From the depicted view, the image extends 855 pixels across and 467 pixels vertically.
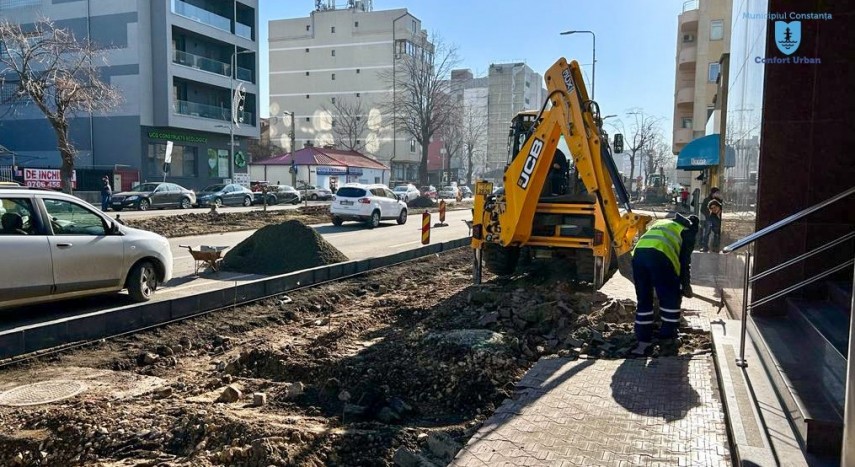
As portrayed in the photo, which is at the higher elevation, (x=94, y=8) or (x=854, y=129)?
(x=94, y=8)

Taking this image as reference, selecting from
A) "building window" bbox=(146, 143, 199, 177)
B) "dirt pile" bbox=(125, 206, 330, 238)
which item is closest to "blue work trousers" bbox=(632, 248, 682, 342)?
"dirt pile" bbox=(125, 206, 330, 238)

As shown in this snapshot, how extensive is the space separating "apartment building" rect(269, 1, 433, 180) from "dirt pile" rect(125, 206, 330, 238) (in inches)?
2143

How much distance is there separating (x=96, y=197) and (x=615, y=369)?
1598 inches

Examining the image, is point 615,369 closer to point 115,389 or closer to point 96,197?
point 115,389

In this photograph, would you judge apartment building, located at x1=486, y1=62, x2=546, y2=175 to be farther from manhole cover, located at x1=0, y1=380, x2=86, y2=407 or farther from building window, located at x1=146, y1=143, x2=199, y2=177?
manhole cover, located at x1=0, y1=380, x2=86, y2=407

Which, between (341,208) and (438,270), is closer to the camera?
(438,270)

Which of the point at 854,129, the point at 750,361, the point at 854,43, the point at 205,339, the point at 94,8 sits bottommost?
the point at 205,339

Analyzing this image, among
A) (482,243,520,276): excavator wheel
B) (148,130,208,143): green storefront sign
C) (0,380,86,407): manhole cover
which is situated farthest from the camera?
(148,130,208,143): green storefront sign

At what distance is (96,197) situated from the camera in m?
39.6

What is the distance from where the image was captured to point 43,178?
104ft

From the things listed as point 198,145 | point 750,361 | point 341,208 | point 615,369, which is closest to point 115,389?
point 615,369

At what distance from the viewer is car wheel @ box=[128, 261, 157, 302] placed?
9.05m

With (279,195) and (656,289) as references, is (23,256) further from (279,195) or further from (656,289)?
(279,195)

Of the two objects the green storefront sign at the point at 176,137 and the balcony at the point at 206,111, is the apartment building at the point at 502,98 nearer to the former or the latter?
the balcony at the point at 206,111
